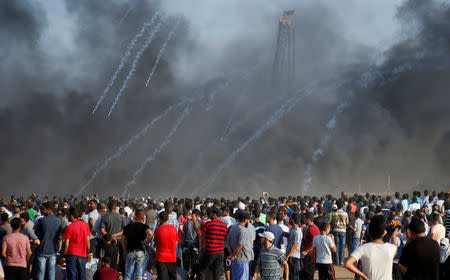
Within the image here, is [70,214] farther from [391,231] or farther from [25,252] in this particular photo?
[391,231]

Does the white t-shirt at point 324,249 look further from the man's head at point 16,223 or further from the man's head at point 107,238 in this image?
the man's head at point 16,223

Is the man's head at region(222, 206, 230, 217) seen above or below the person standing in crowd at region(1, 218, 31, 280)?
above

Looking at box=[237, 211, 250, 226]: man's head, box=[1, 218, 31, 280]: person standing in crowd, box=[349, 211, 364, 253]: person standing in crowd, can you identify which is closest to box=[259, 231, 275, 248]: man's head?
box=[237, 211, 250, 226]: man's head

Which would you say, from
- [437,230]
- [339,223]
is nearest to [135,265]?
[437,230]

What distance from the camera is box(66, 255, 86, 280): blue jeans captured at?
32.1 feet

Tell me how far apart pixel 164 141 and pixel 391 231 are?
49.4m

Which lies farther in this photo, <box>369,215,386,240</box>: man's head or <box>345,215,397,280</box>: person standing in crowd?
<box>369,215,386,240</box>: man's head

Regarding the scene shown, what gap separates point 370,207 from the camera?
1462 cm

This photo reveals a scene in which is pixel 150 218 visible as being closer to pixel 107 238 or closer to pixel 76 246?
pixel 107 238

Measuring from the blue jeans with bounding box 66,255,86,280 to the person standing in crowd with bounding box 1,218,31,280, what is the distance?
1.03 metres

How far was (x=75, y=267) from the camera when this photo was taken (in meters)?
9.84

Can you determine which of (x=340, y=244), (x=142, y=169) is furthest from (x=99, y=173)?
(x=340, y=244)

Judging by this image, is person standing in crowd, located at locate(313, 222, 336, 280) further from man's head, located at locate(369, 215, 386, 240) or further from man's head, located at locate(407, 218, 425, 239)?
man's head, located at locate(369, 215, 386, 240)

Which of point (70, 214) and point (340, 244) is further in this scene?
point (340, 244)
